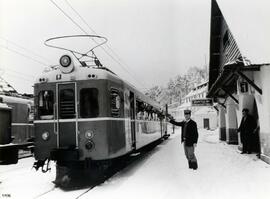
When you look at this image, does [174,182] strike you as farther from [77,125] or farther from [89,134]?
[77,125]

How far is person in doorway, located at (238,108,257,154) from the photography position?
39.3 feet

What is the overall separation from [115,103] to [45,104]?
1.72 m

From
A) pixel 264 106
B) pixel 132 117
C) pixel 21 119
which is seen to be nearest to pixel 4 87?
pixel 21 119

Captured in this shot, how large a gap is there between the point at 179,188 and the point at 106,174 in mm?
3266

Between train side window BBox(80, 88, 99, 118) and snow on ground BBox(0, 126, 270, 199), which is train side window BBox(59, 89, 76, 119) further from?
snow on ground BBox(0, 126, 270, 199)

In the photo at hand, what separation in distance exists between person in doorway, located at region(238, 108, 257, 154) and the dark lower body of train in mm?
4490

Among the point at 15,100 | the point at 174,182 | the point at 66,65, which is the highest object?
the point at 66,65

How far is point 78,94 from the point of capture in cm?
894

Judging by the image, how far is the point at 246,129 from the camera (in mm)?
12000

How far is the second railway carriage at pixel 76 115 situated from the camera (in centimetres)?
865

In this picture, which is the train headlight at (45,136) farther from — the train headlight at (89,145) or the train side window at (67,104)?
the train headlight at (89,145)

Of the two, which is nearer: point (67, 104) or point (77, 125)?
point (77, 125)

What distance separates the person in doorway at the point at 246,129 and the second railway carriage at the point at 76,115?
4.53 m

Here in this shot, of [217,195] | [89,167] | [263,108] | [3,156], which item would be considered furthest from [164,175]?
[3,156]
